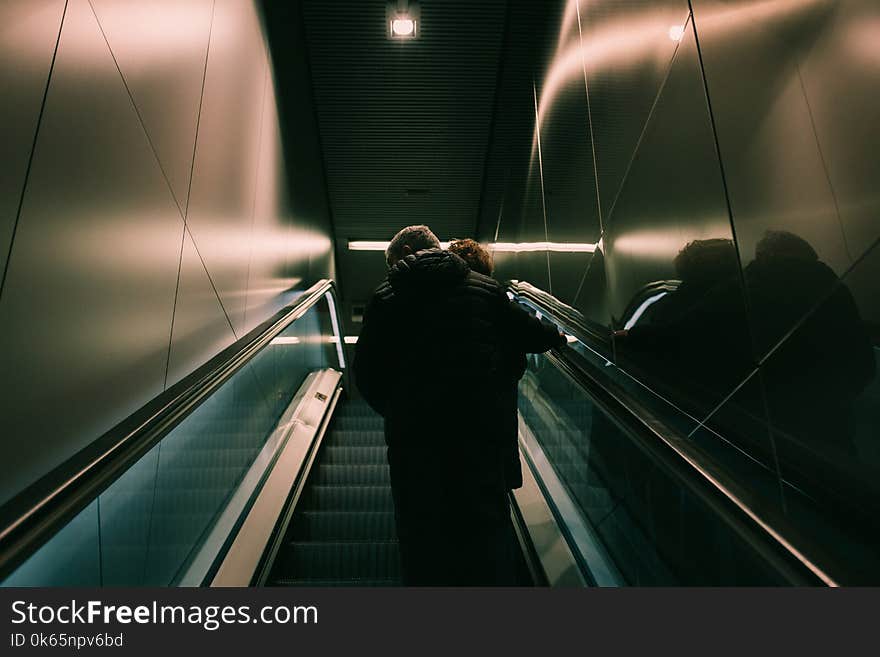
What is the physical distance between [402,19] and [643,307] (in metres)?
4.13

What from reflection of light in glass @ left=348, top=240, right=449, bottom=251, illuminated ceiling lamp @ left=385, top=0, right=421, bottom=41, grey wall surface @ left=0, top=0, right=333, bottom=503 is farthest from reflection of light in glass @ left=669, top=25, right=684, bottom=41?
reflection of light in glass @ left=348, top=240, right=449, bottom=251

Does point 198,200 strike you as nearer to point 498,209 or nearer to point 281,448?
point 281,448

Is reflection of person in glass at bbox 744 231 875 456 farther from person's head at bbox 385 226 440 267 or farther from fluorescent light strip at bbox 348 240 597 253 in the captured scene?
fluorescent light strip at bbox 348 240 597 253

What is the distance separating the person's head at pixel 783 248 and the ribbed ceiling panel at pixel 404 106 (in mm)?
4822

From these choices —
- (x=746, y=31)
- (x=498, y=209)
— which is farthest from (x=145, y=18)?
(x=498, y=209)

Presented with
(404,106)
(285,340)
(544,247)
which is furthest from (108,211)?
(404,106)

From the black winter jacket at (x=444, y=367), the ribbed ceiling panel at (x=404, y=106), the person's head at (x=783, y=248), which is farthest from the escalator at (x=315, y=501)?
the ribbed ceiling panel at (x=404, y=106)

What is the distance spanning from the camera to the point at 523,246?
6.13m

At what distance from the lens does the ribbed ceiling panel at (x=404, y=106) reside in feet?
18.1

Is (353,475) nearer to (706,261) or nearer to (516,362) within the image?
(516,362)

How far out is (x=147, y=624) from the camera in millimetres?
916

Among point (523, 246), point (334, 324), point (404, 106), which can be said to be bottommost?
point (334, 324)

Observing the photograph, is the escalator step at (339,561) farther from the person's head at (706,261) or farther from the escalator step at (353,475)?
the person's head at (706,261)

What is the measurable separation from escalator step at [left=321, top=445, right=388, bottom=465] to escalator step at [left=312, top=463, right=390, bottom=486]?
0.27 metres
